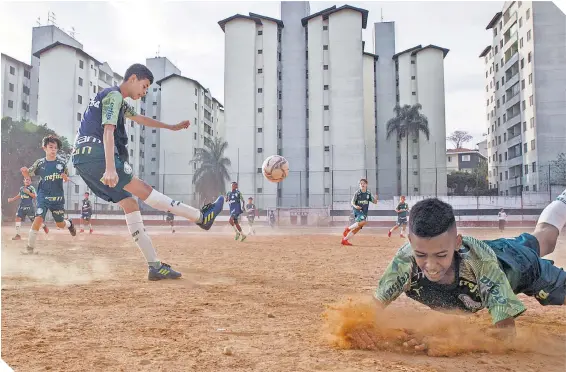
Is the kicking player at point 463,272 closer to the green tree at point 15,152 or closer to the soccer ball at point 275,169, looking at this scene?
the soccer ball at point 275,169

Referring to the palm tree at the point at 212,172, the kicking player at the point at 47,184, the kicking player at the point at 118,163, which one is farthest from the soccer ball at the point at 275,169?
the palm tree at the point at 212,172

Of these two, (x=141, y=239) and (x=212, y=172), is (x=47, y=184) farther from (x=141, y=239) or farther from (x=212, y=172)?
(x=212, y=172)

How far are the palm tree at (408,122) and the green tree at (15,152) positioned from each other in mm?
30381

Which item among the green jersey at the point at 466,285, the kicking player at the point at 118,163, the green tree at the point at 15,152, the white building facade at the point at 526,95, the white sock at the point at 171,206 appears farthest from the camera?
the white building facade at the point at 526,95

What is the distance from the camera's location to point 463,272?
2920mm

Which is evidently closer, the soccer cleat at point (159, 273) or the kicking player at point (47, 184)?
the soccer cleat at point (159, 273)

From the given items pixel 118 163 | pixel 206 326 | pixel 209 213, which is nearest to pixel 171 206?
pixel 209 213

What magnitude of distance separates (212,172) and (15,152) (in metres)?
19.5

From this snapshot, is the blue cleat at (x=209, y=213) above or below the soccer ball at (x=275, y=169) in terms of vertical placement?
below

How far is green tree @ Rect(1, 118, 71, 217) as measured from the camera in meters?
21.9

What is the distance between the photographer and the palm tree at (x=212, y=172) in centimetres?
4128

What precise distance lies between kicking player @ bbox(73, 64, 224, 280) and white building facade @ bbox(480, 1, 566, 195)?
1354 cm

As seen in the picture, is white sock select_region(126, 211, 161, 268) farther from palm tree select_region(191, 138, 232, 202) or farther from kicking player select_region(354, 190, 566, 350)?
palm tree select_region(191, 138, 232, 202)

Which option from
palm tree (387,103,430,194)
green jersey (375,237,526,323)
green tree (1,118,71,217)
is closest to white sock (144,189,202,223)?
green jersey (375,237,526,323)
